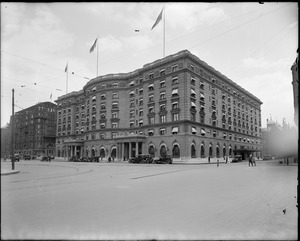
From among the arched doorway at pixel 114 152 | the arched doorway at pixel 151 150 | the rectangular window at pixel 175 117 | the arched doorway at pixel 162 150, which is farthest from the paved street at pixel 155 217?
the arched doorway at pixel 114 152

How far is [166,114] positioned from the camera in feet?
152

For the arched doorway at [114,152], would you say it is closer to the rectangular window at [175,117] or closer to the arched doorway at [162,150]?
the arched doorway at [162,150]

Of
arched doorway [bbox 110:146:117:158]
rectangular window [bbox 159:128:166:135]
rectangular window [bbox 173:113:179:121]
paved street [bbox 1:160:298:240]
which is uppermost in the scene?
rectangular window [bbox 173:113:179:121]

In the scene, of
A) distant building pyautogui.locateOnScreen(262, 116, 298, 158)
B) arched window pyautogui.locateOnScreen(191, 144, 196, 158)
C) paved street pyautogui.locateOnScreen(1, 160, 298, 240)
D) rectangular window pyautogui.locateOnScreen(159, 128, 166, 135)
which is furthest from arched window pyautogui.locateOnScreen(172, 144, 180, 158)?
distant building pyautogui.locateOnScreen(262, 116, 298, 158)

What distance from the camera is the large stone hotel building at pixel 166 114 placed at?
44375 mm

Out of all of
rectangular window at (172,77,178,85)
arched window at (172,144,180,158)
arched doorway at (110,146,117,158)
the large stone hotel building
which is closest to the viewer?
arched window at (172,144,180,158)

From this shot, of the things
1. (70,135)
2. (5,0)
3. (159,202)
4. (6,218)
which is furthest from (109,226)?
(70,135)

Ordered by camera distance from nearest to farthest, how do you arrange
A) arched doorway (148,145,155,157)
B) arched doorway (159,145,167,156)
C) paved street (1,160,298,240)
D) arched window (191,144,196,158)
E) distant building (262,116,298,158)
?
paved street (1,160,298,240)
distant building (262,116,298,158)
arched window (191,144,196,158)
arched doorway (159,145,167,156)
arched doorway (148,145,155,157)

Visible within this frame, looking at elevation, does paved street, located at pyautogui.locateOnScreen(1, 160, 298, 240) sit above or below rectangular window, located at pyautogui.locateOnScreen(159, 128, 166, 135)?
below

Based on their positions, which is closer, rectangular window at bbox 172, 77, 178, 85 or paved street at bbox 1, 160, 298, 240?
paved street at bbox 1, 160, 298, 240

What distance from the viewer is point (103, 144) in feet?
191

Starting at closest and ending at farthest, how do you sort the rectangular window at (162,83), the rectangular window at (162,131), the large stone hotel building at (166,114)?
the large stone hotel building at (166,114) < the rectangular window at (162,131) < the rectangular window at (162,83)

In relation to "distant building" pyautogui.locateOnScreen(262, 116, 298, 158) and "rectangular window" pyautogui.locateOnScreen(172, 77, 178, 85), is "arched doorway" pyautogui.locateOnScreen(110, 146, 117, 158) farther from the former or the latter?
"distant building" pyautogui.locateOnScreen(262, 116, 298, 158)

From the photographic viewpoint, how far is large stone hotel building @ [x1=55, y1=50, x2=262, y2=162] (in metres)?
44.4
